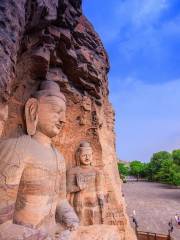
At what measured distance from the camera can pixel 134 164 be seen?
5512 centimetres

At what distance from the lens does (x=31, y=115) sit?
346 cm

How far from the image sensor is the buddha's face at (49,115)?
3.47 metres

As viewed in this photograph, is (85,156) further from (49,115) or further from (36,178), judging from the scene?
(36,178)

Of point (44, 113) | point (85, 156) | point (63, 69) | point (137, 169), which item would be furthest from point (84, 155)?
point (137, 169)

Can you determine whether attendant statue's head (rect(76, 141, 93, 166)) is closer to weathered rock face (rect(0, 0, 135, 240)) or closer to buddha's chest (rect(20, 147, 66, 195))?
weathered rock face (rect(0, 0, 135, 240))

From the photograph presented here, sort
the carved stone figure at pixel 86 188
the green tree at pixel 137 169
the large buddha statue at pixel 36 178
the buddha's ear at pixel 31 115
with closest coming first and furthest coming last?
1. the large buddha statue at pixel 36 178
2. the buddha's ear at pixel 31 115
3. the carved stone figure at pixel 86 188
4. the green tree at pixel 137 169

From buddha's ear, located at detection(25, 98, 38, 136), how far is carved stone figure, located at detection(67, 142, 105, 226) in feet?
4.97

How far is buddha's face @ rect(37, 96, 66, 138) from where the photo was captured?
3.47 metres

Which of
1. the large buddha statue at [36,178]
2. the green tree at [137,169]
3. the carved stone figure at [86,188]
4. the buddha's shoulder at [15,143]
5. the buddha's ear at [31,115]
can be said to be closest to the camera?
the large buddha statue at [36,178]

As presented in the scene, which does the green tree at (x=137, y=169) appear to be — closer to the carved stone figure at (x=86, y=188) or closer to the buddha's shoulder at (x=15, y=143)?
the carved stone figure at (x=86, y=188)

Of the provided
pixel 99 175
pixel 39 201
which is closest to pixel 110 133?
pixel 99 175

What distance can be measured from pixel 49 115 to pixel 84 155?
150 centimetres

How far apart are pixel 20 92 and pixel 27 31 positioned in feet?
3.34

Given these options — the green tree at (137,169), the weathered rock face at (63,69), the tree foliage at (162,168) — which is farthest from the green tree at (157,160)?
the weathered rock face at (63,69)
